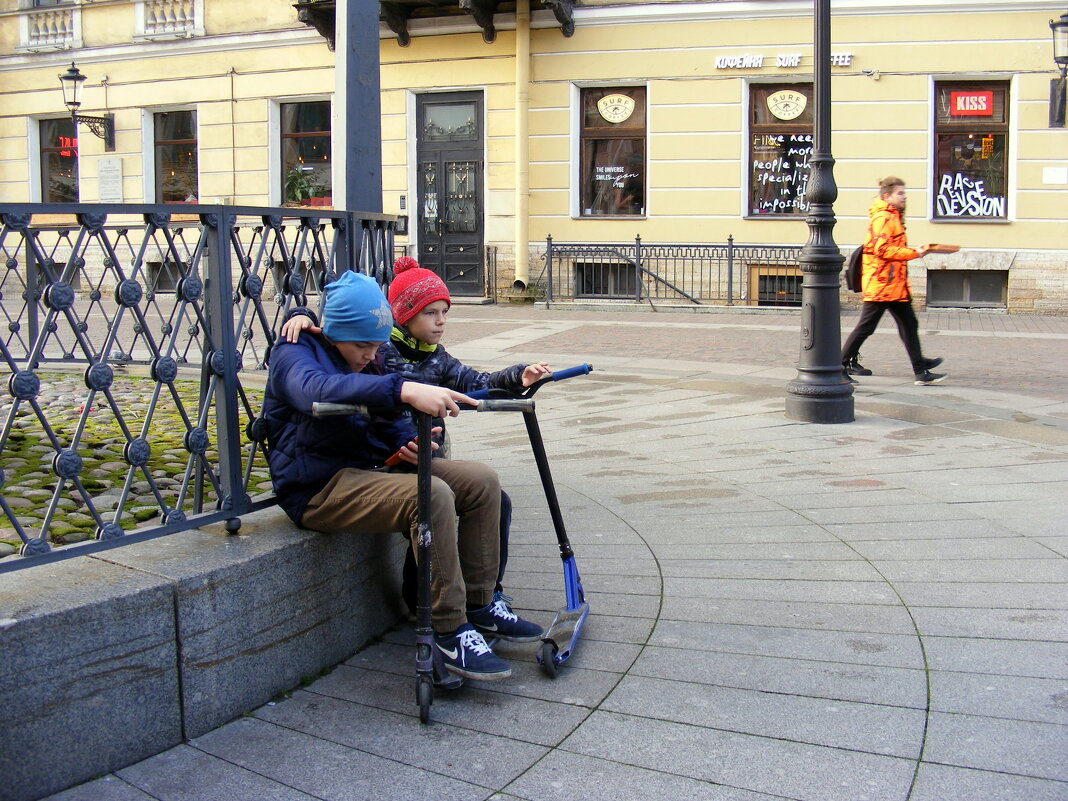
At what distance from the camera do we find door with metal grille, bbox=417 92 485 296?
64.7 ft

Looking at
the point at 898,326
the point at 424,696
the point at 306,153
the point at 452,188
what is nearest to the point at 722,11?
the point at 452,188

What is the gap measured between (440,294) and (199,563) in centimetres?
131

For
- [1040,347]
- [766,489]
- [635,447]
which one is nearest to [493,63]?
[1040,347]

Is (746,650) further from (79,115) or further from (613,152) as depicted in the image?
(79,115)

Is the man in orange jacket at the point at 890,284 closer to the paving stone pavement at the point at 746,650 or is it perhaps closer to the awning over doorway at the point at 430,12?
the paving stone pavement at the point at 746,650

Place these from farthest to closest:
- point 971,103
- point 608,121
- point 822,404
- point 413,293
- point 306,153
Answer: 1. point 306,153
2. point 608,121
3. point 971,103
4. point 822,404
5. point 413,293

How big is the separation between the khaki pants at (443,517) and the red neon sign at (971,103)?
15908mm

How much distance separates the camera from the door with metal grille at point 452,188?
776 inches

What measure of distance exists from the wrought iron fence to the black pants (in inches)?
309

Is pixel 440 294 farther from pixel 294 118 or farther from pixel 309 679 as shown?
pixel 294 118

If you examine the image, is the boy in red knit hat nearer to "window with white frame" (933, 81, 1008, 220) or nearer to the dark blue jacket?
the dark blue jacket

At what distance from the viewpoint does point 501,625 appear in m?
3.85

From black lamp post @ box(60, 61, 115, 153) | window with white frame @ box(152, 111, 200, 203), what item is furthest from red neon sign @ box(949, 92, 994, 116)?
black lamp post @ box(60, 61, 115, 153)

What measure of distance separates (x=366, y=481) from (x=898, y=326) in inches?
281
